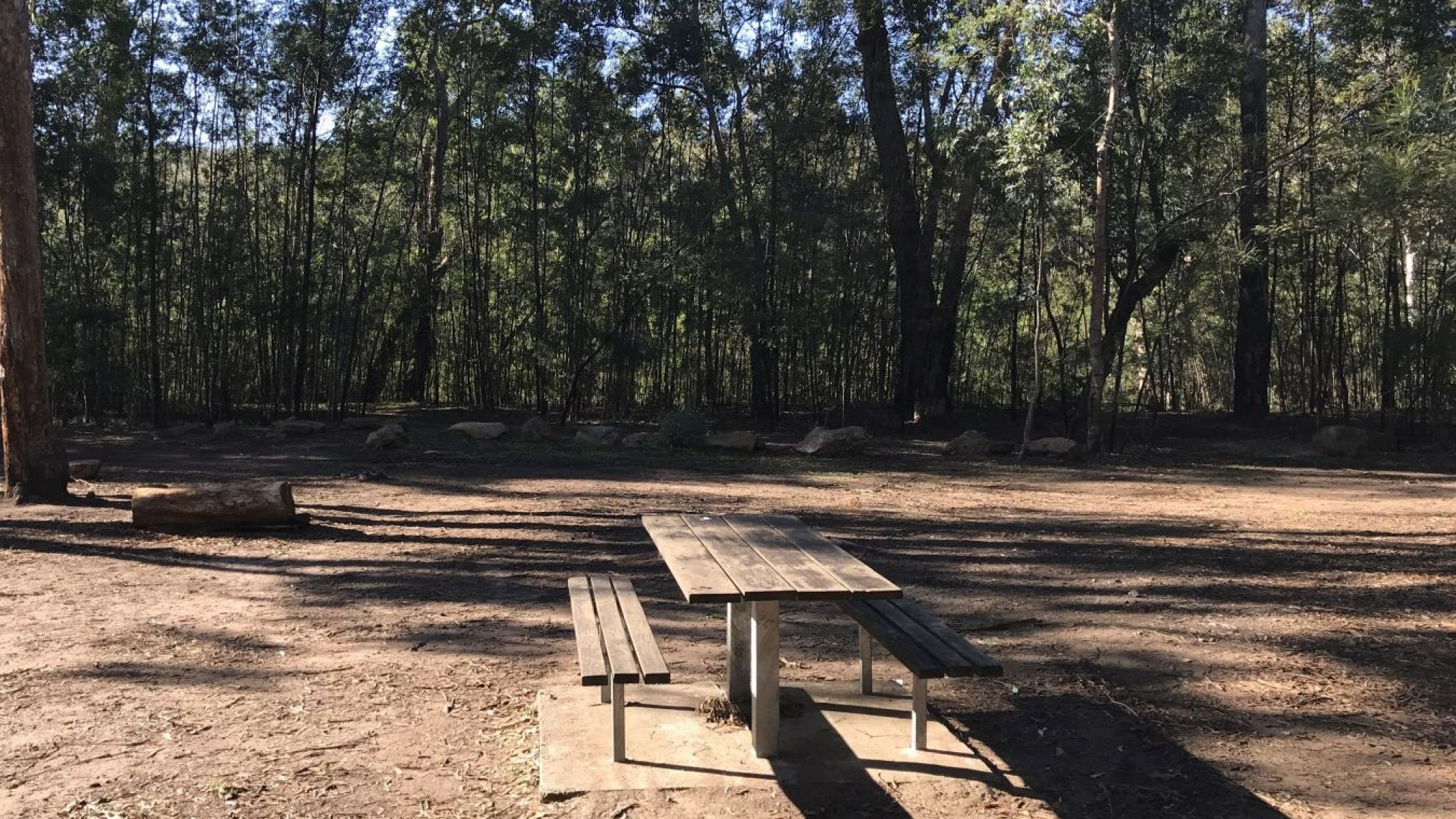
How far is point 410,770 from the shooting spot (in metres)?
2.91

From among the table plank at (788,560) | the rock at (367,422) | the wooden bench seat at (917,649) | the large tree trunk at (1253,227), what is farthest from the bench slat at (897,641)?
the large tree trunk at (1253,227)

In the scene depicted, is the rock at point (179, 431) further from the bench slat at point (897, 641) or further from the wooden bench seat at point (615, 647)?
the bench slat at point (897, 641)

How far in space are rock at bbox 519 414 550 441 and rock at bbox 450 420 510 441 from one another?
0.30 m

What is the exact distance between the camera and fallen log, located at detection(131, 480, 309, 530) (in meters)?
6.83

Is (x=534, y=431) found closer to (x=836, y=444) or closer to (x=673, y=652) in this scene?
(x=836, y=444)

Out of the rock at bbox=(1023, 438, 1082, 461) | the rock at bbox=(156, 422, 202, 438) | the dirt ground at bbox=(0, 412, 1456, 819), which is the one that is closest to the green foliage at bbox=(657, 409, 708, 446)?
the rock at bbox=(1023, 438, 1082, 461)

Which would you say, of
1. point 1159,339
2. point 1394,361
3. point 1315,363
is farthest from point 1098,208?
point 1315,363

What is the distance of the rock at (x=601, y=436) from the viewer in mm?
14422

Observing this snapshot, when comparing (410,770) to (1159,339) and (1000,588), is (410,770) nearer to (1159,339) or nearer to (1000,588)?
(1000,588)

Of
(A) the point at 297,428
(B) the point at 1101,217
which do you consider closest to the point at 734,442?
(B) the point at 1101,217

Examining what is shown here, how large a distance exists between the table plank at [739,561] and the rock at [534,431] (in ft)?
35.6

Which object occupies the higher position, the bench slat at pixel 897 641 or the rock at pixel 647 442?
the rock at pixel 647 442

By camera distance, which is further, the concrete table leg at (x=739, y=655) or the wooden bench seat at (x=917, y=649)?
the concrete table leg at (x=739, y=655)

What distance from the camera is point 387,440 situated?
42.1 feet
